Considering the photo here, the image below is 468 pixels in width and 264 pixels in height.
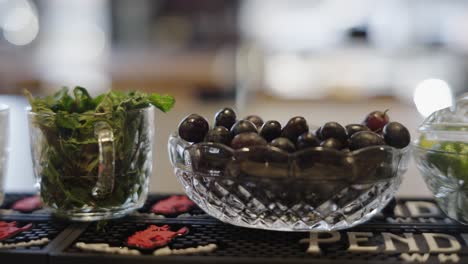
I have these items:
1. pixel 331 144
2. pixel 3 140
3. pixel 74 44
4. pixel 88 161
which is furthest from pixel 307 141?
pixel 74 44

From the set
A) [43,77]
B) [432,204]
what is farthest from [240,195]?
[43,77]

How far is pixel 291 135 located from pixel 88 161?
23 centimetres

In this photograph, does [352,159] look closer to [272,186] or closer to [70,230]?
[272,186]

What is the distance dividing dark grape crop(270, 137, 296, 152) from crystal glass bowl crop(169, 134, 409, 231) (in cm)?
2

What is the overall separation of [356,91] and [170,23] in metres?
1.30

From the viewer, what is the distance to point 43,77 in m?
3.65

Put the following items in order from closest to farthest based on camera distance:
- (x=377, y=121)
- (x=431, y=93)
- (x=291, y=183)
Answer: (x=291, y=183)
(x=377, y=121)
(x=431, y=93)

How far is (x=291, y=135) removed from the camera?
0.61 m

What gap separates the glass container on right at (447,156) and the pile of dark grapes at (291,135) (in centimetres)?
5

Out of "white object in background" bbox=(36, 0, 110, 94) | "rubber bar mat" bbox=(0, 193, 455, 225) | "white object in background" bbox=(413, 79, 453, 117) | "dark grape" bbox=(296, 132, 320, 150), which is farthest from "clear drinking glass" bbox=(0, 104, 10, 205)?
"white object in background" bbox=(36, 0, 110, 94)

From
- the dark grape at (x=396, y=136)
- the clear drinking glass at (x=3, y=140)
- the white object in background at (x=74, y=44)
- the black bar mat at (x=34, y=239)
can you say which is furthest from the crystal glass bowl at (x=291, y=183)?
the white object in background at (x=74, y=44)

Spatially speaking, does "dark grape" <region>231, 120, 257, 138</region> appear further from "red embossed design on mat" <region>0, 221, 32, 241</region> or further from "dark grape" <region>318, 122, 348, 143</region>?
"red embossed design on mat" <region>0, 221, 32, 241</region>

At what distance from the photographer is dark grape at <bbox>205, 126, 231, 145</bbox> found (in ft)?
2.03

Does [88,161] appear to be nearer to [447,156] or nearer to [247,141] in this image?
[247,141]
